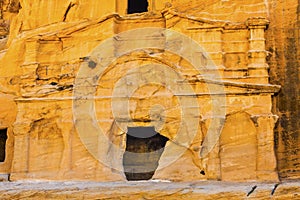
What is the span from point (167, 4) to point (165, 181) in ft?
20.3

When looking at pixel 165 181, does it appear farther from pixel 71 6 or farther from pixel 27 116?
pixel 71 6

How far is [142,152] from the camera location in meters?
19.5

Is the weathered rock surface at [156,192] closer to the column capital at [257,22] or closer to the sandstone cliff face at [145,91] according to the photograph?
the sandstone cliff face at [145,91]

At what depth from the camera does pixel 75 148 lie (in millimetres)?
16844

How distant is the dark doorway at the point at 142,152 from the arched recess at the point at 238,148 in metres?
3.87

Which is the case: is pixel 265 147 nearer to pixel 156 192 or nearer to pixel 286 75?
pixel 286 75

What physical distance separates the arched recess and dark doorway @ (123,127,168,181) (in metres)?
3.87

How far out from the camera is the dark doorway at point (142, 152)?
1906 centimetres

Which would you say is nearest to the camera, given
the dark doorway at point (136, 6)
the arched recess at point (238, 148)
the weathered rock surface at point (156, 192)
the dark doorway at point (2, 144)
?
the weathered rock surface at point (156, 192)

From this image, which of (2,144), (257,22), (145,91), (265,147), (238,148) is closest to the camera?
(265,147)

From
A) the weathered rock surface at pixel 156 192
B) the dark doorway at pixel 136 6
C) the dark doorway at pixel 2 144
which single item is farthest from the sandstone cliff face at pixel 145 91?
the dark doorway at pixel 136 6

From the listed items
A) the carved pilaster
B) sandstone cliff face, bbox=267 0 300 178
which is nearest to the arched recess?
the carved pilaster

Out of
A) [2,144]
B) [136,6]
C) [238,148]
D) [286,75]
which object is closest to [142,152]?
[238,148]

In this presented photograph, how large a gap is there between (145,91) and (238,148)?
139 inches
